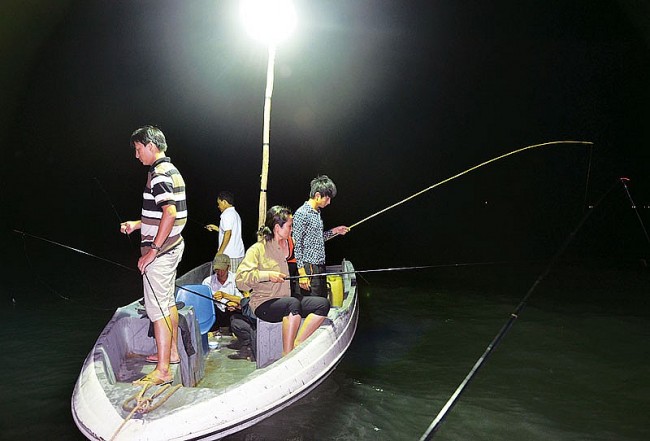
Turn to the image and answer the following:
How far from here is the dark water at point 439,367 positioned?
6.55 m

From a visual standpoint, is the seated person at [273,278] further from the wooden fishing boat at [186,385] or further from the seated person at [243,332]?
the seated person at [243,332]

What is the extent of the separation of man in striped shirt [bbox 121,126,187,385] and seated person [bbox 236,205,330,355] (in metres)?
0.97

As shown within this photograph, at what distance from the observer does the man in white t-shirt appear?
805cm

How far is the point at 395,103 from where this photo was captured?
84750 mm

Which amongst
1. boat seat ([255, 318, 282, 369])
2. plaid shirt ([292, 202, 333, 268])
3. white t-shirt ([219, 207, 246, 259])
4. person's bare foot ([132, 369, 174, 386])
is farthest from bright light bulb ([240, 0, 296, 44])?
person's bare foot ([132, 369, 174, 386])

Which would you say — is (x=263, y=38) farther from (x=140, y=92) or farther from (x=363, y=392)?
(x=140, y=92)

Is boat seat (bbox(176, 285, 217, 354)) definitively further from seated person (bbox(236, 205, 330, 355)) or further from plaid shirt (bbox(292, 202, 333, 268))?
plaid shirt (bbox(292, 202, 333, 268))

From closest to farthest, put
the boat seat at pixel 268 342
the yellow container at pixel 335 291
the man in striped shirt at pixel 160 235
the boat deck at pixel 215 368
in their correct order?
the man in striped shirt at pixel 160 235 < the boat deck at pixel 215 368 < the boat seat at pixel 268 342 < the yellow container at pixel 335 291

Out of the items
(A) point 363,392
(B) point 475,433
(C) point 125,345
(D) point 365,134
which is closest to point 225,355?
(C) point 125,345

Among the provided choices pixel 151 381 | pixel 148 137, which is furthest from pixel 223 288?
pixel 148 137

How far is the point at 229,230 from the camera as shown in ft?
26.5

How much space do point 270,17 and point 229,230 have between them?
3.55 metres

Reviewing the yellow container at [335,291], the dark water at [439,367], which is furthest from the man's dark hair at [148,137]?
the yellow container at [335,291]

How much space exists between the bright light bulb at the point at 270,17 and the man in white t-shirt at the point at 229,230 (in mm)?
2812
